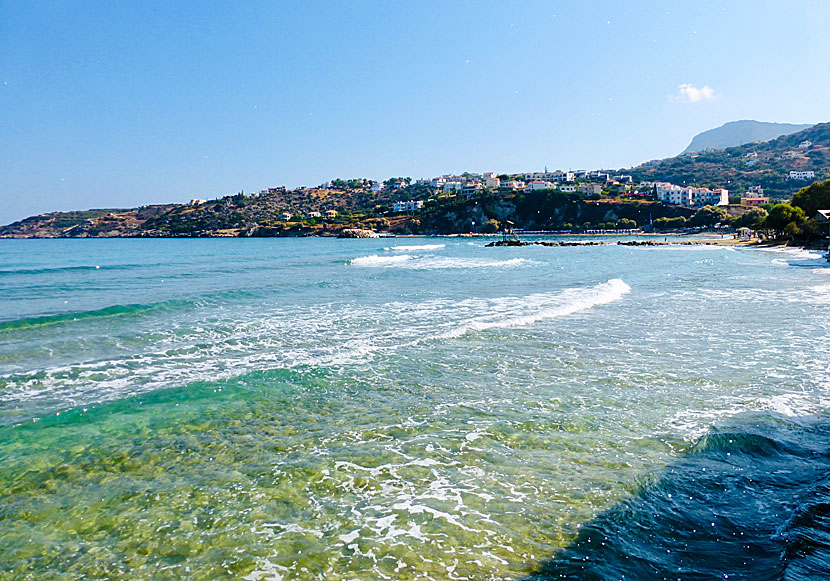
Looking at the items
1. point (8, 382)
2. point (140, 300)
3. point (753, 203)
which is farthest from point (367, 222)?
point (8, 382)

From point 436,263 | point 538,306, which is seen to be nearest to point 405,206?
point 436,263

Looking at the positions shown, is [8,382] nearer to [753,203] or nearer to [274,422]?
[274,422]

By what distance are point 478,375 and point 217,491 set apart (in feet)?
18.1

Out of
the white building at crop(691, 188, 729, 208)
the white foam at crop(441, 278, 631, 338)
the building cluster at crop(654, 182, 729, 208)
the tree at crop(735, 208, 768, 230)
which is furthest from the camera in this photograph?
the building cluster at crop(654, 182, 729, 208)

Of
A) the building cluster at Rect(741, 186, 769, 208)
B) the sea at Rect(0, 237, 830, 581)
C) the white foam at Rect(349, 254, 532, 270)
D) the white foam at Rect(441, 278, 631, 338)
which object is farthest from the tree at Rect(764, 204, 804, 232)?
the building cluster at Rect(741, 186, 769, 208)

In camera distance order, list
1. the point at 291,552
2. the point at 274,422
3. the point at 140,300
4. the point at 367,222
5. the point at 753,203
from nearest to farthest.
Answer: the point at 291,552
the point at 274,422
the point at 140,300
the point at 753,203
the point at 367,222

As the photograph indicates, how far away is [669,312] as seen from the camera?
16.9 meters

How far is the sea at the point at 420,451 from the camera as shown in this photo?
4.41 m

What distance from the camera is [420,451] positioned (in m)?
6.53

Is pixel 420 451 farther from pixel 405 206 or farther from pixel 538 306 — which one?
pixel 405 206

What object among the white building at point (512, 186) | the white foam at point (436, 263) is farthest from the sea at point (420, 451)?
the white building at point (512, 186)

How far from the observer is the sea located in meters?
4.41

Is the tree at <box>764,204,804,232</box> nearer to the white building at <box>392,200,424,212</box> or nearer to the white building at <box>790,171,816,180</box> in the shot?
the white building at <box>392,200,424,212</box>

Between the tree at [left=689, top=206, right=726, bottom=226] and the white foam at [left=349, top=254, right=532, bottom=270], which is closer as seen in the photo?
the white foam at [left=349, top=254, right=532, bottom=270]
